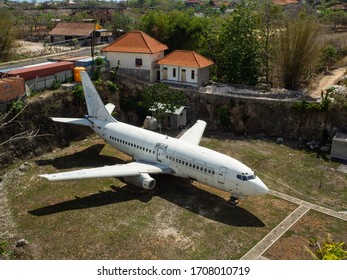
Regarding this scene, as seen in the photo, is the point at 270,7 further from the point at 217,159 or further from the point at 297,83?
the point at 217,159

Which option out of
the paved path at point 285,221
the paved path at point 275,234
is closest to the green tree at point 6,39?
the paved path at point 285,221

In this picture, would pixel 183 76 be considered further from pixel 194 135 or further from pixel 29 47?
pixel 29 47

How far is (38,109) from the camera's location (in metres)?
52.2

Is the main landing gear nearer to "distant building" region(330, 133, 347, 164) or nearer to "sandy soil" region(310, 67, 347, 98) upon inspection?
"distant building" region(330, 133, 347, 164)

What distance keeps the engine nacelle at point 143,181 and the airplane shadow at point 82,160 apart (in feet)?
27.1

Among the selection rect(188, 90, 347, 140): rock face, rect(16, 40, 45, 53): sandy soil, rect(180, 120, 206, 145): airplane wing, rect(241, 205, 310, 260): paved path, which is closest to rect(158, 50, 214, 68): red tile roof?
rect(188, 90, 347, 140): rock face

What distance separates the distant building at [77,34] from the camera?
103938 millimetres

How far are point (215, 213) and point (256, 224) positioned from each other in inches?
163

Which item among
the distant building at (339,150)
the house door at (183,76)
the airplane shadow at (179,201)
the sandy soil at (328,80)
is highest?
the house door at (183,76)

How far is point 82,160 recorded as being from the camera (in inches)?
1918

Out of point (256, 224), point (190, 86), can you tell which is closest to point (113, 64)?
point (190, 86)

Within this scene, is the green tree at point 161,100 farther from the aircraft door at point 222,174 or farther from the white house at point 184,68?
the aircraft door at point 222,174

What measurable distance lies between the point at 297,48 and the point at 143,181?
37.1 m

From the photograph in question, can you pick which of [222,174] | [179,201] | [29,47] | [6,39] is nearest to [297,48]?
[222,174]
